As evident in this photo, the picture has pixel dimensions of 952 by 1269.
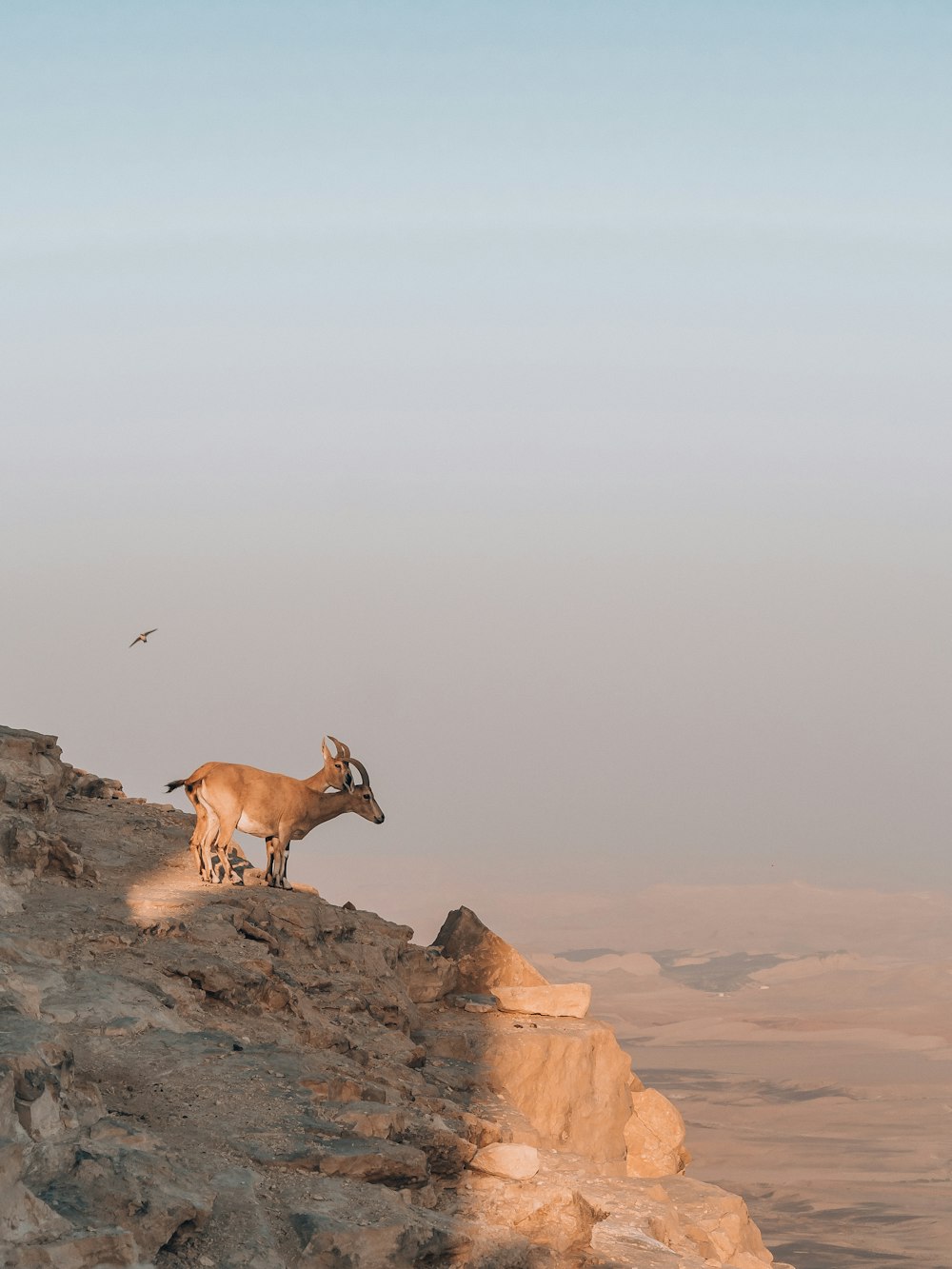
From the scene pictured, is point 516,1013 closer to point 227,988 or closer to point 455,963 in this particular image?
point 455,963

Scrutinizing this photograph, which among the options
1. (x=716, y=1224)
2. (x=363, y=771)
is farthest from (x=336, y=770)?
(x=716, y=1224)

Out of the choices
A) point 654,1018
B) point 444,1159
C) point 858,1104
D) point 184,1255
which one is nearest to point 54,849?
point 444,1159

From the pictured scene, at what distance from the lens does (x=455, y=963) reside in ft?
78.9

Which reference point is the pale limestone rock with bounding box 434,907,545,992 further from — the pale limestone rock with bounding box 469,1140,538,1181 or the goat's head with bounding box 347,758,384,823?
the pale limestone rock with bounding box 469,1140,538,1181

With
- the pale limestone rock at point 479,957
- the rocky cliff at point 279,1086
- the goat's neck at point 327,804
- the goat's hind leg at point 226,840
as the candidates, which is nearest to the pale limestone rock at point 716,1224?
the rocky cliff at point 279,1086

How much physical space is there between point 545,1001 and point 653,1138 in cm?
246

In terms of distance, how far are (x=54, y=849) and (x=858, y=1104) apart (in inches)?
1513

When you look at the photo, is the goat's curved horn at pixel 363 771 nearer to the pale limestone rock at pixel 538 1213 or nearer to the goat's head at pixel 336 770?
the goat's head at pixel 336 770

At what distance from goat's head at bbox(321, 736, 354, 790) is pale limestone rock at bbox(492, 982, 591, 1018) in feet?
12.6

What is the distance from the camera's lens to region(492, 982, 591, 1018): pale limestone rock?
23.9 m

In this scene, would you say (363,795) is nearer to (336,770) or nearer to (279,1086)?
(336,770)

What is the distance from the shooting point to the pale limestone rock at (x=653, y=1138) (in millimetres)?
23250

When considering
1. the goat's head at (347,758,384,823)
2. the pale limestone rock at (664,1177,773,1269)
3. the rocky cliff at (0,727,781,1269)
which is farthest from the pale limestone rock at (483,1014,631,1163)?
the goat's head at (347,758,384,823)

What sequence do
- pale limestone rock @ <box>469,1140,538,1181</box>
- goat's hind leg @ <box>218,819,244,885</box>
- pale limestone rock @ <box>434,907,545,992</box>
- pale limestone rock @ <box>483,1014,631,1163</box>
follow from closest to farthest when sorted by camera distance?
pale limestone rock @ <box>469,1140,538,1181</box>, pale limestone rock @ <box>483,1014,631,1163</box>, goat's hind leg @ <box>218,819,244,885</box>, pale limestone rock @ <box>434,907,545,992</box>
